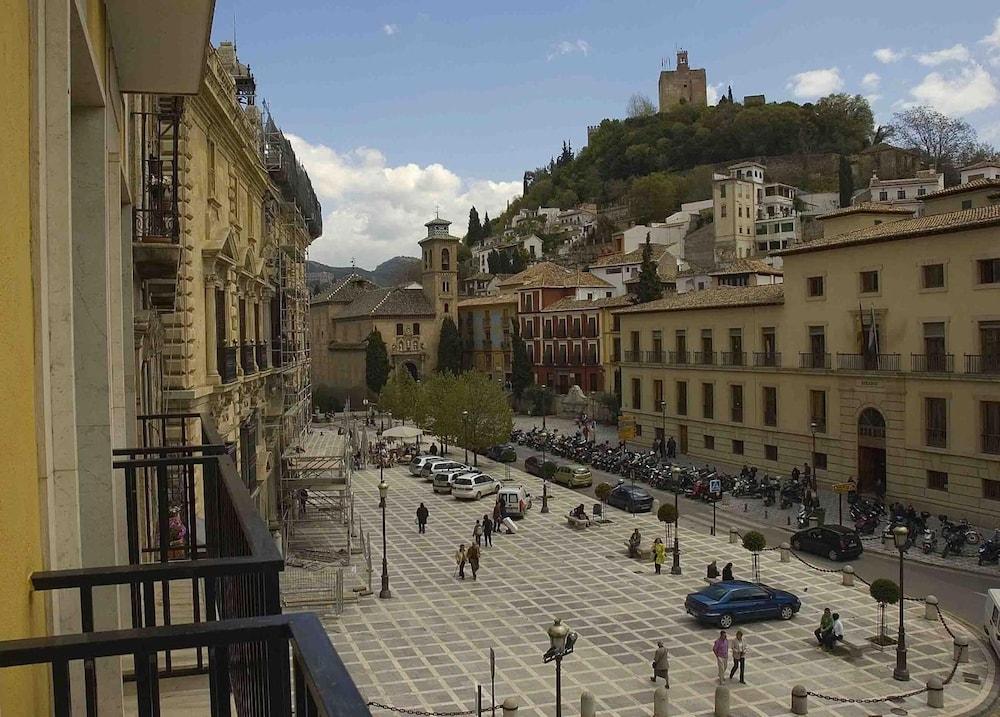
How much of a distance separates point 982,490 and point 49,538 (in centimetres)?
3122

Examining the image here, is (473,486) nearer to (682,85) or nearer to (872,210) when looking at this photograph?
(872,210)

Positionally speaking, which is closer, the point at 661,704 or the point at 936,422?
the point at 661,704

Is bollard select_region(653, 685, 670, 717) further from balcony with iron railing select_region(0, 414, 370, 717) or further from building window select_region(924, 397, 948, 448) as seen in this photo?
building window select_region(924, 397, 948, 448)

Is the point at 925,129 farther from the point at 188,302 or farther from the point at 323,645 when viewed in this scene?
the point at 323,645

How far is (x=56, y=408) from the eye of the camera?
3096 millimetres

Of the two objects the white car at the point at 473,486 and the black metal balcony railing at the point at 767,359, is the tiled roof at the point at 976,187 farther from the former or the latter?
the white car at the point at 473,486

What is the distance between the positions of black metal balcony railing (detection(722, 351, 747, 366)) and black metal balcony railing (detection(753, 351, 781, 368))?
2.61ft

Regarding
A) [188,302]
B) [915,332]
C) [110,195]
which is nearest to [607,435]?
[915,332]

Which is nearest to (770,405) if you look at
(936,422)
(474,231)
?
(936,422)

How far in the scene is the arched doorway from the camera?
3344 centimetres

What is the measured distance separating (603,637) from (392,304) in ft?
193

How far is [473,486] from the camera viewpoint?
115 ft

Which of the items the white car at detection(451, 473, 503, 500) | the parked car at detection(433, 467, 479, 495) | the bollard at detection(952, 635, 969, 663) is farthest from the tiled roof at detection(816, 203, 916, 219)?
the bollard at detection(952, 635, 969, 663)

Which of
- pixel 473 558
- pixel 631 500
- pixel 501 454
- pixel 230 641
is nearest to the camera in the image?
pixel 230 641
